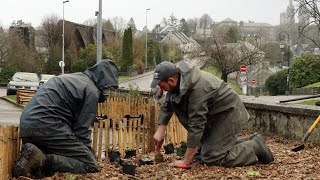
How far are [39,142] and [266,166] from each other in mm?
2960

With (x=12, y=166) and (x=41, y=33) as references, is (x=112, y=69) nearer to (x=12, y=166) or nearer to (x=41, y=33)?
(x=12, y=166)

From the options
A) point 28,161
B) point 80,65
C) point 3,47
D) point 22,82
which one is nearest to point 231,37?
point 80,65

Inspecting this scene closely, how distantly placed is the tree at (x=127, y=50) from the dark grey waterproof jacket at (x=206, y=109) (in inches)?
2670

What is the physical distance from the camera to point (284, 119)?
1035cm

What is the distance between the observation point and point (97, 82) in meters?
6.76

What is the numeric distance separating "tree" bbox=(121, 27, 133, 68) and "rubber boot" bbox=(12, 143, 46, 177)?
6893 centimetres

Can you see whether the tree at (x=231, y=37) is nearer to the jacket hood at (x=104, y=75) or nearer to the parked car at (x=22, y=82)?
the parked car at (x=22, y=82)

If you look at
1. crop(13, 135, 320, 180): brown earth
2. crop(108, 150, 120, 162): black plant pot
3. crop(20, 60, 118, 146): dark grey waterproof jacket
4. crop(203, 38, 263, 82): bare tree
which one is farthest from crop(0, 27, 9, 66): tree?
crop(20, 60, 118, 146): dark grey waterproof jacket

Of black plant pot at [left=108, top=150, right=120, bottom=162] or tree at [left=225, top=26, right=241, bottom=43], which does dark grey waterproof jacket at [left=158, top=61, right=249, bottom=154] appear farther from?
tree at [left=225, top=26, right=241, bottom=43]

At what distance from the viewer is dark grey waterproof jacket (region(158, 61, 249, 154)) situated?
22.3 ft

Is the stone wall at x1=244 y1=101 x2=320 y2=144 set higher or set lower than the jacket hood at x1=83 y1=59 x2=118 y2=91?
lower

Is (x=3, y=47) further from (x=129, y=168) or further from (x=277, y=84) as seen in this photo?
(x=129, y=168)

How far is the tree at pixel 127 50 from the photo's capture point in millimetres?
75000

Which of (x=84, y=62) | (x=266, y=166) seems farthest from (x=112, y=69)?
(x=84, y=62)
